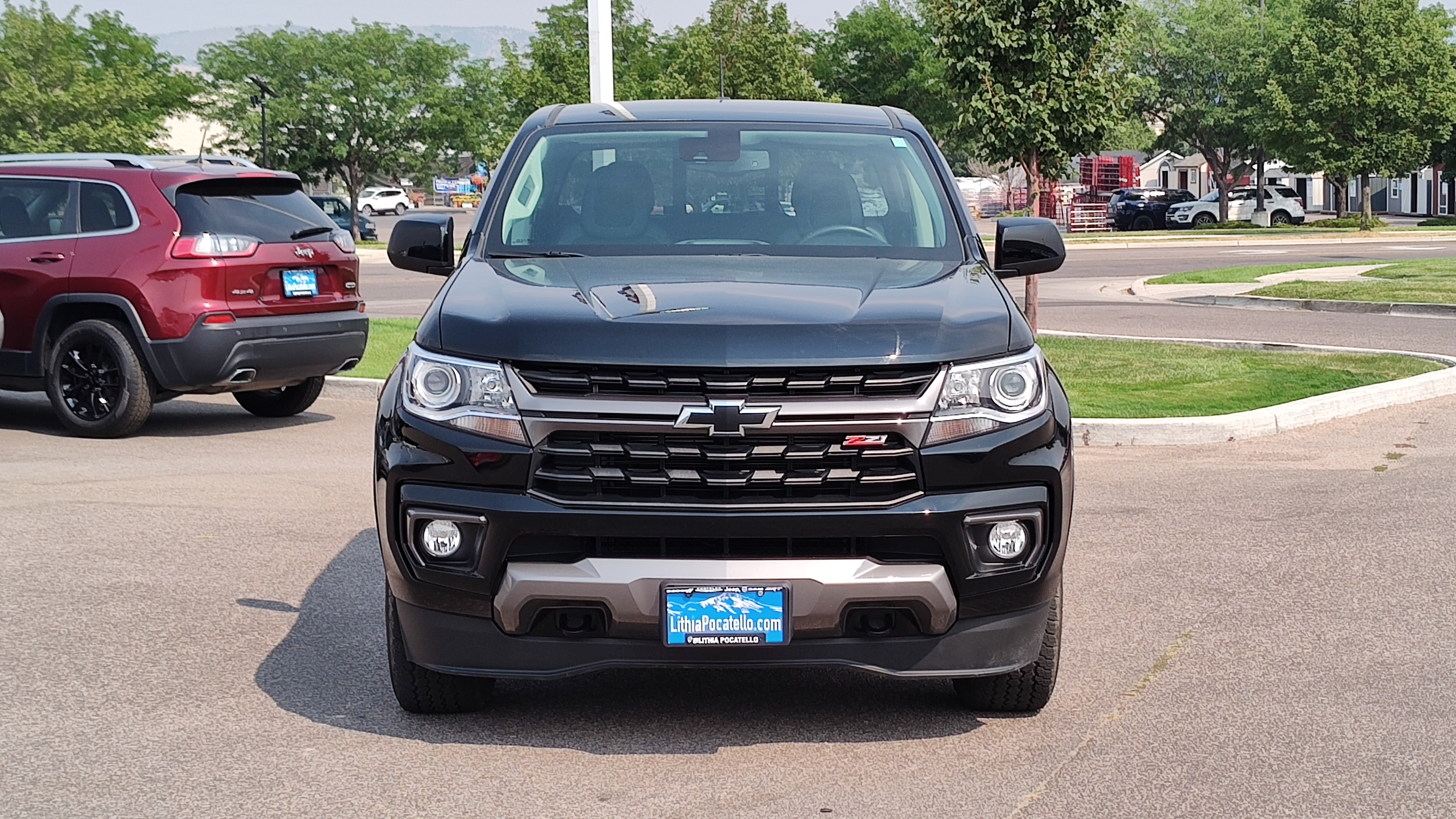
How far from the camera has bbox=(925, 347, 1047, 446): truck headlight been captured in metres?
4.54

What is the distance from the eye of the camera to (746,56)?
149ft

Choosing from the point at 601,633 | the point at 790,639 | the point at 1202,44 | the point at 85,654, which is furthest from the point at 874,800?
the point at 1202,44

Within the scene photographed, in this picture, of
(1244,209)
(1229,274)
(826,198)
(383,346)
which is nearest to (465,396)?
(826,198)

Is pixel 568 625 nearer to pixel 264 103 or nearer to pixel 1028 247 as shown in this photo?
pixel 1028 247

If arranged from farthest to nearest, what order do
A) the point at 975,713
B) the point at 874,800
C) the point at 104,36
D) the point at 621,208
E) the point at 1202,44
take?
the point at 1202,44 < the point at 104,36 < the point at 621,208 < the point at 975,713 < the point at 874,800

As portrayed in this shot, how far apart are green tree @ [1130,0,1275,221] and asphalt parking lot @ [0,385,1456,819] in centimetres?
6320

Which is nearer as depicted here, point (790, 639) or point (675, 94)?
point (790, 639)

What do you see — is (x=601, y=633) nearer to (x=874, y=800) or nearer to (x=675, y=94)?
(x=874, y=800)

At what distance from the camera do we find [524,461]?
450cm

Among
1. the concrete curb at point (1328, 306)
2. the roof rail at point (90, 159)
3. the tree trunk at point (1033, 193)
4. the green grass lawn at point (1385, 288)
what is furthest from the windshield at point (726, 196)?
the green grass lawn at point (1385, 288)

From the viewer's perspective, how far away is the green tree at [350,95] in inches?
2231

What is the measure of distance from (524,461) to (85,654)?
7.65 ft

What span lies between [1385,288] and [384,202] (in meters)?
73.8

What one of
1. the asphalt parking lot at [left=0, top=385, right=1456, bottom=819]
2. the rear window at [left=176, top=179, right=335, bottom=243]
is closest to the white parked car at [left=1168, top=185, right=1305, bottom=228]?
the rear window at [left=176, top=179, right=335, bottom=243]
